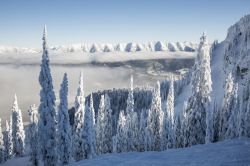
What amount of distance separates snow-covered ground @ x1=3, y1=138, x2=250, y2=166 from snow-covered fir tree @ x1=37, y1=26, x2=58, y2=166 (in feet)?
58.2

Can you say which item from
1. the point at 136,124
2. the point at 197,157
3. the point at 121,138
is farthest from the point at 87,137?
the point at 197,157

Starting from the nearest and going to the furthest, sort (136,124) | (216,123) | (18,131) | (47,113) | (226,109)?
1. (47,113)
2. (226,109)
3. (216,123)
4. (136,124)
5. (18,131)

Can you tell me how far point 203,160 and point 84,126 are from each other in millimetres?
37621

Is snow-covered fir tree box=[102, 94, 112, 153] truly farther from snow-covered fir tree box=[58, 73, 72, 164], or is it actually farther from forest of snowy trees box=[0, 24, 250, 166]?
snow-covered fir tree box=[58, 73, 72, 164]

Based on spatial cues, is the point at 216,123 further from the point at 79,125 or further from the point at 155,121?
the point at 79,125

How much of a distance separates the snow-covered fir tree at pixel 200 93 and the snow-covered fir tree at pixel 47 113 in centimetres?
1760

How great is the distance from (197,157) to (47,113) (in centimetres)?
2396

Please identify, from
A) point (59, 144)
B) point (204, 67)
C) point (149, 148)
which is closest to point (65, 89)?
point (59, 144)

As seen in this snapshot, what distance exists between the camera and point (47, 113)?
41812 millimetres

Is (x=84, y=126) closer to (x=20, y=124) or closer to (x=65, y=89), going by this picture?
(x=65, y=89)

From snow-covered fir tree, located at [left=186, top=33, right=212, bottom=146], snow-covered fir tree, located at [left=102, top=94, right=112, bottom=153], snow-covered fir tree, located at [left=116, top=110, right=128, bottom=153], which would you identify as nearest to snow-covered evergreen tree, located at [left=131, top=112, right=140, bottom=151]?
snow-covered fir tree, located at [left=116, top=110, right=128, bottom=153]

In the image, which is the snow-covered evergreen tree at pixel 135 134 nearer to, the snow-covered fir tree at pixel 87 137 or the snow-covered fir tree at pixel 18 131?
the snow-covered fir tree at pixel 87 137

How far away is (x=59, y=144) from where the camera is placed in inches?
2014

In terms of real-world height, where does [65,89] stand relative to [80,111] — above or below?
above
